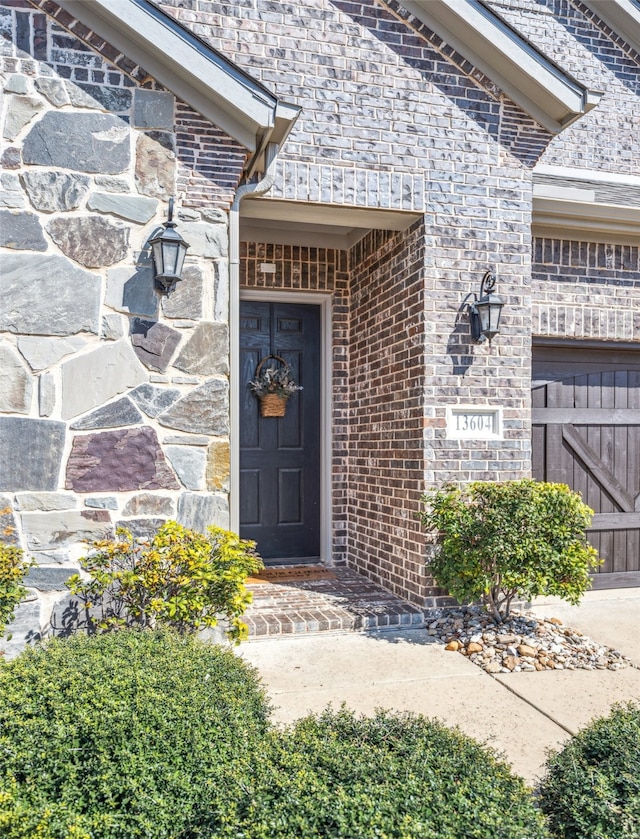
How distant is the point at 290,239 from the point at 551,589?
355 centimetres

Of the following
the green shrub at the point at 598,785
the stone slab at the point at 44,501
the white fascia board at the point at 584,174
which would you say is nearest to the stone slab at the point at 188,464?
the stone slab at the point at 44,501

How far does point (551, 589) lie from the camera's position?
13.2ft

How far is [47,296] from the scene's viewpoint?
3.49 meters

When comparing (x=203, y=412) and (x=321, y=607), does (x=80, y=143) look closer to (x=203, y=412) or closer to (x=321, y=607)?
(x=203, y=412)

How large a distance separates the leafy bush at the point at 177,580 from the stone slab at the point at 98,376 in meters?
0.79

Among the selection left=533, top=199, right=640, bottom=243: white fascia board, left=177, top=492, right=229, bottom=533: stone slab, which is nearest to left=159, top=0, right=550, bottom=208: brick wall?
left=533, top=199, right=640, bottom=243: white fascia board

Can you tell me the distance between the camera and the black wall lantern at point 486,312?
443 centimetres

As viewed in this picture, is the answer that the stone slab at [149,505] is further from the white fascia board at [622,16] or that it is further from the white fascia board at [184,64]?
the white fascia board at [622,16]

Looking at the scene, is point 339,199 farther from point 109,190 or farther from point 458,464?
point 458,464

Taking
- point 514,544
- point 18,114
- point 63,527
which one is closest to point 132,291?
point 18,114

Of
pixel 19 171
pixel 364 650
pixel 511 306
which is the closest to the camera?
pixel 19 171

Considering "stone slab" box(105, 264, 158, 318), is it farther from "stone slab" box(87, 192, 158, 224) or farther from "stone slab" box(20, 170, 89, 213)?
"stone slab" box(20, 170, 89, 213)

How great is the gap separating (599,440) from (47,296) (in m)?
4.53

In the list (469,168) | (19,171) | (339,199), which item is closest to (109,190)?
(19,171)
